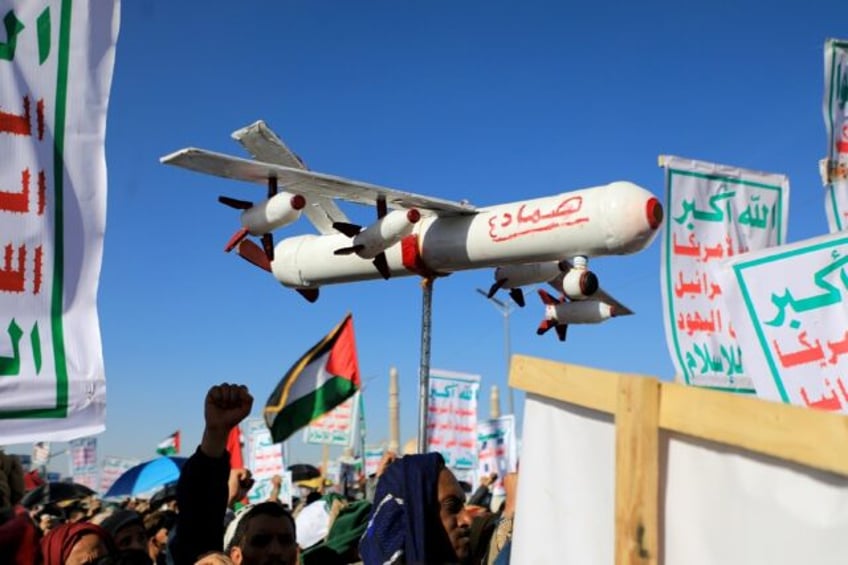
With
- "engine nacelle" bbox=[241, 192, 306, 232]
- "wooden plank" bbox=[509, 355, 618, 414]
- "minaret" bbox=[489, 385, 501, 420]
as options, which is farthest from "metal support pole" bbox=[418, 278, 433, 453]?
"minaret" bbox=[489, 385, 501, 420]

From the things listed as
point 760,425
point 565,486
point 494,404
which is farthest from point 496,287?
point 494,404

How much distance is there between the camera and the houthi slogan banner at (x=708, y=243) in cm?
636

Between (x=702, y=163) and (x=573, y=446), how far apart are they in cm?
533

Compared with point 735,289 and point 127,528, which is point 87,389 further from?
point 735,289

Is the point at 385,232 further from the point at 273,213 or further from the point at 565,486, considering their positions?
the point at 565,486

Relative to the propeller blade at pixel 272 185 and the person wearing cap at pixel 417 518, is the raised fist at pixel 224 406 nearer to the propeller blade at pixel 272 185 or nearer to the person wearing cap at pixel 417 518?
the person wearing cap at pixel 417 518

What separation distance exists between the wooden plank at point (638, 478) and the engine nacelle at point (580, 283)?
6.58m

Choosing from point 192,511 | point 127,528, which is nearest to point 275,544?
point 192,511

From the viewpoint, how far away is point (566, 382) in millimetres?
1823

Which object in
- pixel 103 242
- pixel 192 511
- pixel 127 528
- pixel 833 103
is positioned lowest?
pixel 127 528

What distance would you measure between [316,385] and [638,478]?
33.8 feet

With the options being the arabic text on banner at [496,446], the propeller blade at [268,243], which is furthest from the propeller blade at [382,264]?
the arabic text on banner at [496,446]

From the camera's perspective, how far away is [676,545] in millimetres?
1540

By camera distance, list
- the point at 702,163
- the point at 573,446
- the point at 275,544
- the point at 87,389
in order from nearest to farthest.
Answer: the point at 573,446 < the point at 87,389 < the point at 275,544 < the point at 702,163
